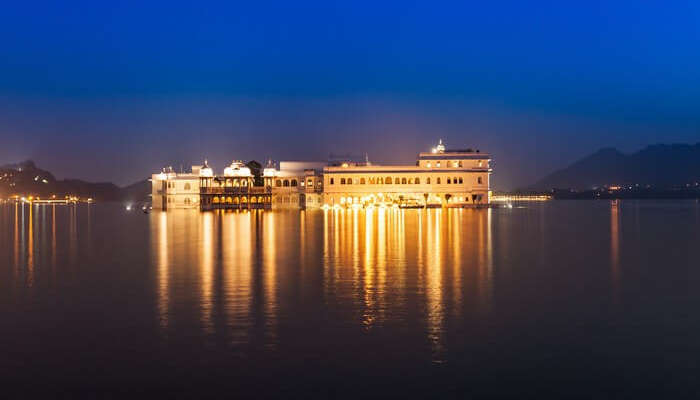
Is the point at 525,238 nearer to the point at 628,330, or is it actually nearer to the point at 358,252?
A: the point at 358,252

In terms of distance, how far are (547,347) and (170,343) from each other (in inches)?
228

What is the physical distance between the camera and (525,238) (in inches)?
1316

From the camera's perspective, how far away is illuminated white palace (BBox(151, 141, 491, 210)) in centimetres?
9569

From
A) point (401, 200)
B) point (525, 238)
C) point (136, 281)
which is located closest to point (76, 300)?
point (136, 281)

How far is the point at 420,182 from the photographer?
96250mm

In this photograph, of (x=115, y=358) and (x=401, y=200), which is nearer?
(x=115, y=358)

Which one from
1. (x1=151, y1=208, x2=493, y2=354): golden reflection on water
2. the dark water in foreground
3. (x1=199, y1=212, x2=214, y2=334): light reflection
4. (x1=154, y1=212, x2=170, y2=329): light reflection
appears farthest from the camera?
(x1=154, y1=212, x2=170, y2=329): light reflection

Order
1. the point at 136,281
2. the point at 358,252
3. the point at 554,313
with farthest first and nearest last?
the point at 358,252, the point at 136,281, the point at 554,313

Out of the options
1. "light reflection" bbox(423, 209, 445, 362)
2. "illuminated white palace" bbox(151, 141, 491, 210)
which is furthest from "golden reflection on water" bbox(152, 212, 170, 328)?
"illuminated white palace" bbox(151, 141, 491, 210)

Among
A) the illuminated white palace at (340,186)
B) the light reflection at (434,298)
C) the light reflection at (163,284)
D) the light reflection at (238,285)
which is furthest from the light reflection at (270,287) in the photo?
the illuminated white palace at (340,186)

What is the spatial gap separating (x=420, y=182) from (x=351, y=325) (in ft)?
277

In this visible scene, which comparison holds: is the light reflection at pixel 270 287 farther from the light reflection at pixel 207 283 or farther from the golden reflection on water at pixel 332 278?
the light reflection at pixel 207 283

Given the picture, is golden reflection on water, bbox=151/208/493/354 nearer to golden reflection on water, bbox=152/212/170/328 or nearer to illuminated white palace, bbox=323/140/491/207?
golden reflection on water, bbox=152/212/170/328

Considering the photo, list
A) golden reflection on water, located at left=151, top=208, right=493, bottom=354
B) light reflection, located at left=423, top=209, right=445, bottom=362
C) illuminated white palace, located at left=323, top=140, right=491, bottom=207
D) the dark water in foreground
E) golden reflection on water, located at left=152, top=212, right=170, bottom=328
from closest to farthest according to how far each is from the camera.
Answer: the dark water in foreground, light reflection, located at left=423, top=209, right=445, bottom=362, golden reflection on water, located at left=151, top=208, right=493, bottom=354, golden reflection on water, located at left=152, top=212, right=170, bottom=328, illuminated white palace, located at left=323, top=140, right=491, bottom=207
